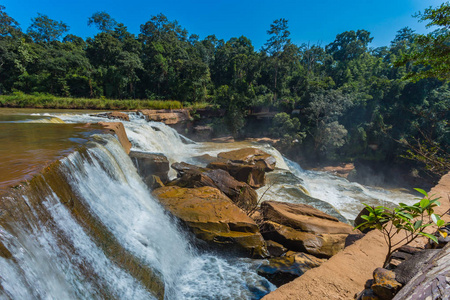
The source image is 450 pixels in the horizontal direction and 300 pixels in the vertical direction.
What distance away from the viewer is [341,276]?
2.43 m

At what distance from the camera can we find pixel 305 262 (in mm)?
3842

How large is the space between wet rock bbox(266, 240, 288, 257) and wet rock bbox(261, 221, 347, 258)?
10 centimetres

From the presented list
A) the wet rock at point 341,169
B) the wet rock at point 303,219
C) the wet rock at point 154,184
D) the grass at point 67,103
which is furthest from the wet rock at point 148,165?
the wet rock at point 341,169

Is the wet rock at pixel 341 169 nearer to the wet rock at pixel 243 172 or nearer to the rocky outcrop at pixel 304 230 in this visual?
the wet rock at pixel 243 172

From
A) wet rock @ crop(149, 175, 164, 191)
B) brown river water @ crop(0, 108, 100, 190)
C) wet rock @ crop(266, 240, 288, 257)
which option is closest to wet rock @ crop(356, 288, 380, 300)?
wet rock @ crop(266, 240, 288, 257)

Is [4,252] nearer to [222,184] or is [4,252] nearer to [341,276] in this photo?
[341,276]

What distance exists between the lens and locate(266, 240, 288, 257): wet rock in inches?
171

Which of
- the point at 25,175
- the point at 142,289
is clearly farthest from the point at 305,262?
the point at 25,175

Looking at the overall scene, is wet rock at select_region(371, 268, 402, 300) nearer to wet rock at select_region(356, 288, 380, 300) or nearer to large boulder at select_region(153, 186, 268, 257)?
wet rock at select_region(356, 288, 380, 300)

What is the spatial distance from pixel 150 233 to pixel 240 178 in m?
4.47

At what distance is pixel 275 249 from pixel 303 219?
1.05 metres

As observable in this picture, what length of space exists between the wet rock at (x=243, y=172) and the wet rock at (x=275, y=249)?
3560mm

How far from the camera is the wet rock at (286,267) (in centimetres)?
364

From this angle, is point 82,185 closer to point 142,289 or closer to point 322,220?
point 142,289
